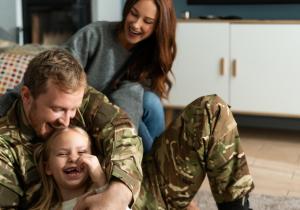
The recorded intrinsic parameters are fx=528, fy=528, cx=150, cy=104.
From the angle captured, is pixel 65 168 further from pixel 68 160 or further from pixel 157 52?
pixel 157 52

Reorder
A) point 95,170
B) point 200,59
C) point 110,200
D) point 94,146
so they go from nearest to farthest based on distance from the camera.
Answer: point 110,200, point 95,170, point 94,146, point 200,59

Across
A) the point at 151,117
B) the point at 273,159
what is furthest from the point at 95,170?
the point at 273,159

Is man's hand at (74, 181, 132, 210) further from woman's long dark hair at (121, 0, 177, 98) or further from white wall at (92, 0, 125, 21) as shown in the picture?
white wall at (92, 0, 125, 21)

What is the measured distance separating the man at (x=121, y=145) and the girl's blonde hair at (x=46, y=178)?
0.02 meters

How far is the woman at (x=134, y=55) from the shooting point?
6.31ft

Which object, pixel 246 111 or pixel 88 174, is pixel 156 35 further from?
pixel 246 111

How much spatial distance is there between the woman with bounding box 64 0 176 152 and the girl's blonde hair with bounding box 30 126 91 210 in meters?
0.50

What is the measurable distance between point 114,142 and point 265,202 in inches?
39.7

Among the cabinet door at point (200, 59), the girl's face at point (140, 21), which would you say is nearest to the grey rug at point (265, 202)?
the girl's face at point (140, 21)

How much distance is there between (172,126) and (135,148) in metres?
0.16

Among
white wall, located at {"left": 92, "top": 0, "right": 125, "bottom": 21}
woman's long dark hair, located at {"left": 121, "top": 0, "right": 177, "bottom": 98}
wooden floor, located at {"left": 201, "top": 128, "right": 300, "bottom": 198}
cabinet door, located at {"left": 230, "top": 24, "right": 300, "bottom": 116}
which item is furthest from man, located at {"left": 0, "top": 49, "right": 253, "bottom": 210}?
white wall, located at {"left": 92, "top": 0, "right": 125, "bottom": 21}

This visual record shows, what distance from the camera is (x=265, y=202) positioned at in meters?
2.21

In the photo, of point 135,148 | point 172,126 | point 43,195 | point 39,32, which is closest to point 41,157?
point 43,195

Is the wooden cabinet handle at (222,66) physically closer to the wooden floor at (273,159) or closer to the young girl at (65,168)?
the wooden floor at (273,159)
